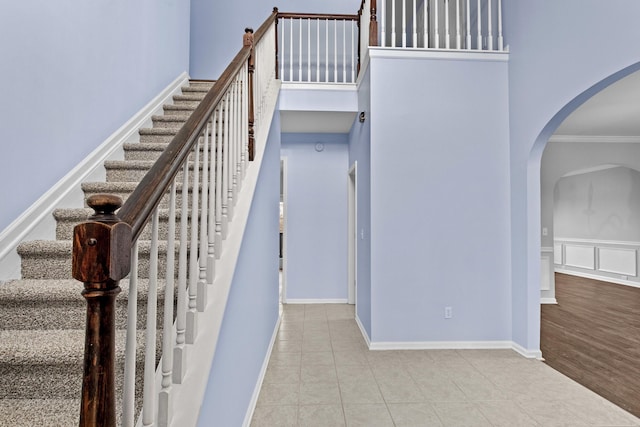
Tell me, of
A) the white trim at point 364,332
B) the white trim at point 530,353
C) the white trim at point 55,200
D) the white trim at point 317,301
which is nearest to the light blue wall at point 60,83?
the white trim at point 55,200

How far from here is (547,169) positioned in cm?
543

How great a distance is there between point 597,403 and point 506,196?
186cm

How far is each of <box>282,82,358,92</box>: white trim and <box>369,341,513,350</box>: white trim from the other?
3007mm

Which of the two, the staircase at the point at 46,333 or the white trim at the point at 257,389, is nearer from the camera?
the staircase at the point at 46,333

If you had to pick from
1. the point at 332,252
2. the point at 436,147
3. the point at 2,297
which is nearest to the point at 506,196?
the point at 436,147

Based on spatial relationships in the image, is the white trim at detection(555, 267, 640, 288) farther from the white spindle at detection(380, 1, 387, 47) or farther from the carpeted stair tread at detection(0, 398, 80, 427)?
the carpeted stair tread at detection(0, 398, 80, 427)

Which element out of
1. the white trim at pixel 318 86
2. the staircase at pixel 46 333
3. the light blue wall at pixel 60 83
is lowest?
the staircase at pixel 46 333

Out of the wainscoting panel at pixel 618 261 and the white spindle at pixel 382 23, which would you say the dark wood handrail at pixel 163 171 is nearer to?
the white spindle at pixel 382 23

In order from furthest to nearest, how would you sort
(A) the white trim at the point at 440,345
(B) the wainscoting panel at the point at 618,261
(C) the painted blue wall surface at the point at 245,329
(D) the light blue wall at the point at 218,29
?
(B) the wainscoting panel at the point at 618,261, (D) the light blue wall at the point at 218,29, (A) the white trim at the point at 440,345, (C) the painted blue wall surface at the point at 245,329

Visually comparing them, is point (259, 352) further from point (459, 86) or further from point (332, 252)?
point (459, 86)

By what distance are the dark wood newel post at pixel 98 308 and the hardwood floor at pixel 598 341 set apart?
3135 mm

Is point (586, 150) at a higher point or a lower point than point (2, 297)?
higher

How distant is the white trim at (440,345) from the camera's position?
3275 mm

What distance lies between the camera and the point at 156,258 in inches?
34.4
